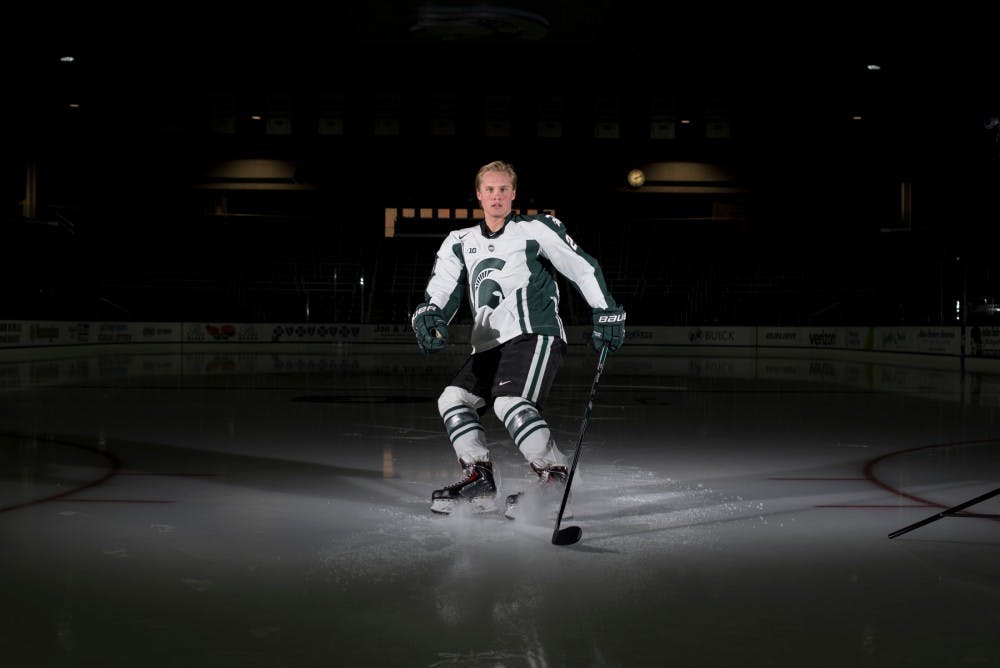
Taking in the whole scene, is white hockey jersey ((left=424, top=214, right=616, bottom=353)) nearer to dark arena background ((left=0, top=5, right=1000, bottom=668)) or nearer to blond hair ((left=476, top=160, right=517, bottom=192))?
blond hair ((left=476, top=160, right=517, bottom=192))

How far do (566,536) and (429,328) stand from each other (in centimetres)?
141

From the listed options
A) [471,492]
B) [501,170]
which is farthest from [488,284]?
[471,492]

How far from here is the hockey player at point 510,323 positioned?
5.12 metres

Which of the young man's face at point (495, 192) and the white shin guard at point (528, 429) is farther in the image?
the young man's face at point (495, 192)

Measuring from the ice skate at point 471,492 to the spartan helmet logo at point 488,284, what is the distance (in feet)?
2.76

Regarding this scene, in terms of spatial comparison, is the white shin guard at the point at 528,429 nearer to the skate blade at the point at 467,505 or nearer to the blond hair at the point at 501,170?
the skate blade at the point at 467,505

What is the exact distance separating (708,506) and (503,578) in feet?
6.50

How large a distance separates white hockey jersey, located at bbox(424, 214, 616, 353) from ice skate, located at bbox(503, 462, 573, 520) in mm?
707

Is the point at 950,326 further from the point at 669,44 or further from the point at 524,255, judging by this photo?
the point at 524,255

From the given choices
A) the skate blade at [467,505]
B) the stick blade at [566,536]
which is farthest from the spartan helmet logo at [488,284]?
the stick blade at [566,536]

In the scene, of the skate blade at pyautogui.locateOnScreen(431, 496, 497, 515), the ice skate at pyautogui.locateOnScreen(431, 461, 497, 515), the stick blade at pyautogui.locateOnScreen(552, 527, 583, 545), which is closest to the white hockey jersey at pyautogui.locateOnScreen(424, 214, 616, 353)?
the ice skate at pyautogui.locateOnScreen(431, 461, 497, 515)

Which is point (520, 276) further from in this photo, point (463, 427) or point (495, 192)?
point (463, 427)

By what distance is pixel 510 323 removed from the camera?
17.3ft

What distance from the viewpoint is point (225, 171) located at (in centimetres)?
3750
